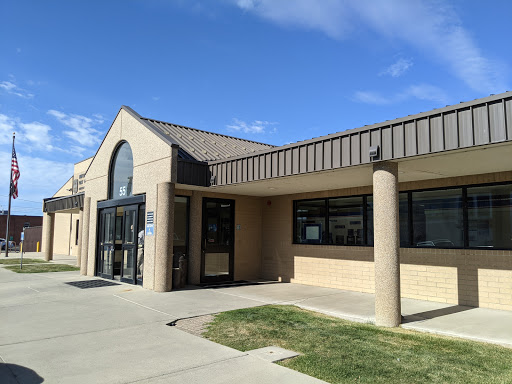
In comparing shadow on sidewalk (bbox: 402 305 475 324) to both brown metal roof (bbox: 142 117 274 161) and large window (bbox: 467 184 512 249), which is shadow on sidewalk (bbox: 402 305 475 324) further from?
brown metal roof (bbox: 142 117 274 161)

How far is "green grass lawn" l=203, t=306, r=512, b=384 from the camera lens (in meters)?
4.89

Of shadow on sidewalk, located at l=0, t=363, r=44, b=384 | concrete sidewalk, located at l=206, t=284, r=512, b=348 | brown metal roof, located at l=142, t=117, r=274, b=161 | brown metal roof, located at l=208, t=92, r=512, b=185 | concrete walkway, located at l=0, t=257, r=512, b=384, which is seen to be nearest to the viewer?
shadow on sidewalk, located at l=0, t=363, r=44, b=384

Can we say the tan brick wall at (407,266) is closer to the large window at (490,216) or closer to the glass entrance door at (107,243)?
the large window at (490,216)

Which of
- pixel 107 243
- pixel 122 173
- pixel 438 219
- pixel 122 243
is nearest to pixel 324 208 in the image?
pixel 438 219

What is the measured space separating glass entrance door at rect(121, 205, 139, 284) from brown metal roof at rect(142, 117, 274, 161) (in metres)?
2.74

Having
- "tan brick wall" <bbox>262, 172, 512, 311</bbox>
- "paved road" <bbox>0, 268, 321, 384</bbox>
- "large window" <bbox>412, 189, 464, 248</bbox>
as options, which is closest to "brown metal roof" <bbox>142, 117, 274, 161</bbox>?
"tan brick wall" <bbox>262, 172, 512, 311</bbox>

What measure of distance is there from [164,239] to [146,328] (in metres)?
4.52

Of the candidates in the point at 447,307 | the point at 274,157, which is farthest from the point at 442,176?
the point at 274,157

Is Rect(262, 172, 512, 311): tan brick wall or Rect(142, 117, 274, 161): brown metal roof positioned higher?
Rect(142, 117, 274, 161): brown metal roof

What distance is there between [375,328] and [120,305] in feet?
19.4

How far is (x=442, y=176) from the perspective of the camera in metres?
9.93

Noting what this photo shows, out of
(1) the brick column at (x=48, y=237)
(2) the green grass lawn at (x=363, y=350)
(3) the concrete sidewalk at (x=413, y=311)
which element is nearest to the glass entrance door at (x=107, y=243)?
(3) the concrete sidewalk at (x=413, y=311)

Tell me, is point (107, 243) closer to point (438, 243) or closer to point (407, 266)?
point (407, 266)

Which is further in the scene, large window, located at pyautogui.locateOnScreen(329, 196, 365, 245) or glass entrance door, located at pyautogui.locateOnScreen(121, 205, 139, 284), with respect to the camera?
glass entrance door, located at pyautogui.locateOnScreen(121, 205, 139, 284)
